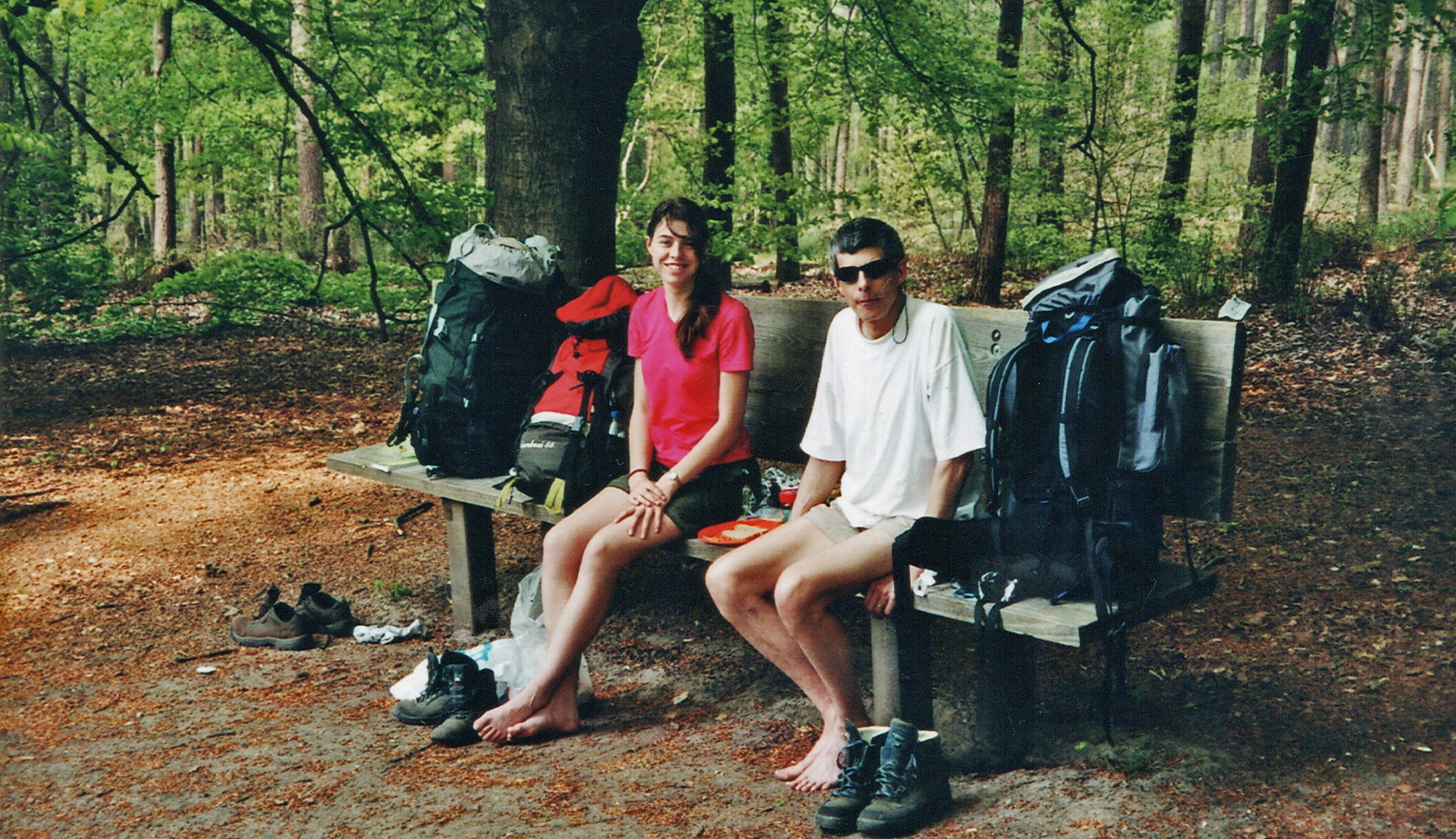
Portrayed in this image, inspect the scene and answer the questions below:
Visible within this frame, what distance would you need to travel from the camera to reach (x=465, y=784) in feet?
10.8

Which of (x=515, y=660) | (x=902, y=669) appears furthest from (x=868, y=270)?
(x=515, y=660)

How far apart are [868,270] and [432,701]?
Answer: 2.10 metres

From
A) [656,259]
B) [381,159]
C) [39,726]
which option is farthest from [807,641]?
[381,159]

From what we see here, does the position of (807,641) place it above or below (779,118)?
below

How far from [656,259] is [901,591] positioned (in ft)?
4.77

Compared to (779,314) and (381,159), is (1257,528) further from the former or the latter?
(381,159)

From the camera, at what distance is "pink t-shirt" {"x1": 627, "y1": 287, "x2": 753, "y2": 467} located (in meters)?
3.74

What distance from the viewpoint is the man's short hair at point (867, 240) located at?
127 inches

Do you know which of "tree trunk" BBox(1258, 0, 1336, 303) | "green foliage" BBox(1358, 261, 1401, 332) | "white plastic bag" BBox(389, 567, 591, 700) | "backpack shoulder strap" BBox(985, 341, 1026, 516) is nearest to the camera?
"backpack shoulder strap" BBox(985, 341, 1026, 516)

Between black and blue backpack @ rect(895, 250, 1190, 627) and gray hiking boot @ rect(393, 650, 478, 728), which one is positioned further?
gray hiking boot @ rect(393, 650, 478, 728)

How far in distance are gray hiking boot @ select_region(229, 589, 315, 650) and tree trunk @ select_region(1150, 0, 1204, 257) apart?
352 inches

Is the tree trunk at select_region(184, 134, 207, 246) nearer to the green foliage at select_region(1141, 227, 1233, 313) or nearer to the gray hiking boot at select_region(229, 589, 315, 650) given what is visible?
the green foliage at select_region(1141, 227, 1233, 313)

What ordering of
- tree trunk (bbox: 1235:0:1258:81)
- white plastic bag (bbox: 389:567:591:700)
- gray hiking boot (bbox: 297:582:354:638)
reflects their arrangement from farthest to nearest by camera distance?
tree trunk (bbox: 1235:0:1258:81), gray hiking boot (bbox: 297:582:354:638), white plastic bag (bbox: 389:567:591:700)

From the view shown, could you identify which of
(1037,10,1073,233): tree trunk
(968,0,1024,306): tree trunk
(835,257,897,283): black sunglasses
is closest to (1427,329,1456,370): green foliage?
Answer: (1037,10,1073,233): tree trunk
